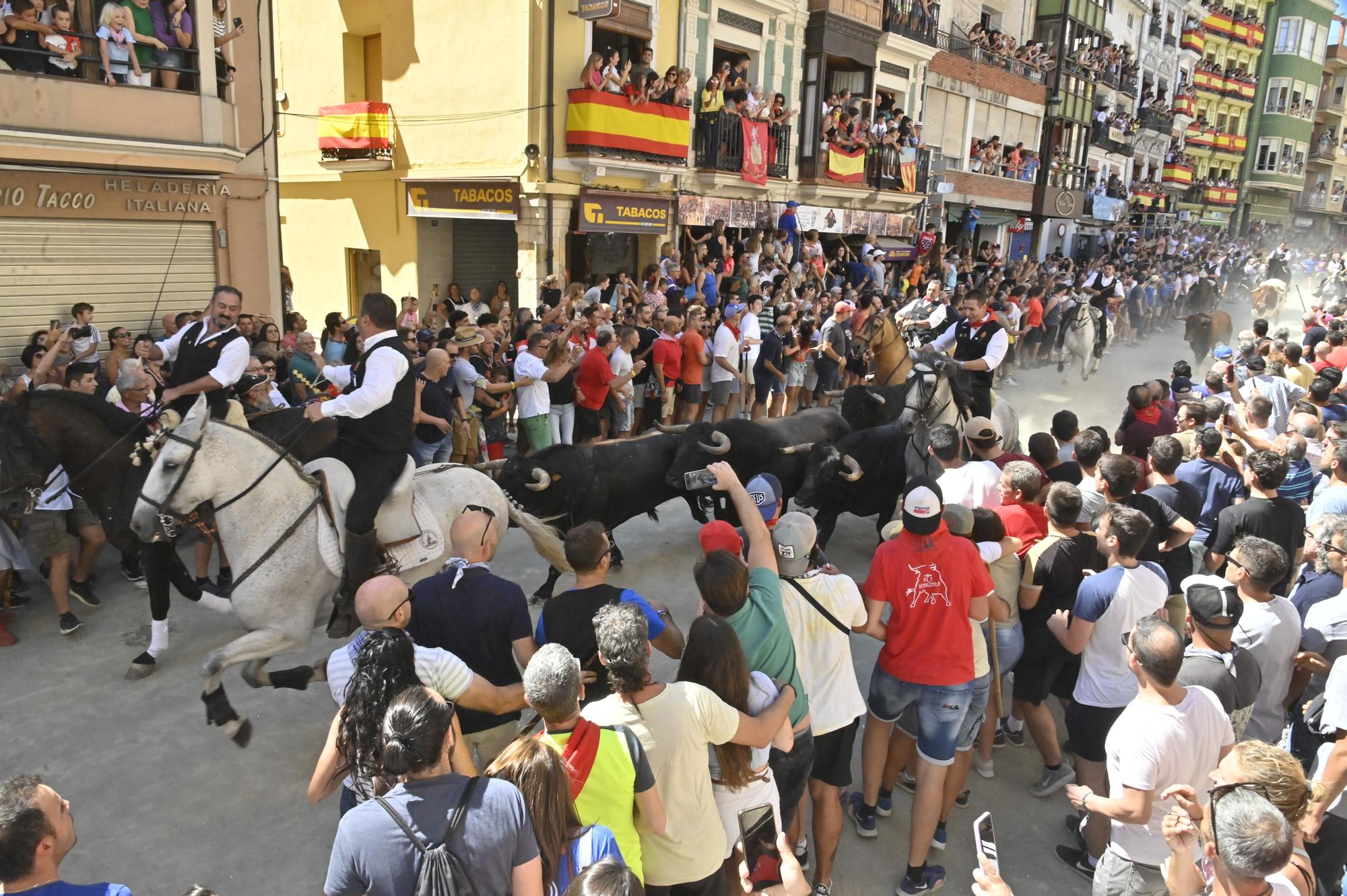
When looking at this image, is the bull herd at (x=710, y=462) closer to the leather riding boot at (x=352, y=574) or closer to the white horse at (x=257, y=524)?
the leather riding boot at (x=352, y=574)

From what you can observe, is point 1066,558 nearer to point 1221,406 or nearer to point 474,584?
point 474,584

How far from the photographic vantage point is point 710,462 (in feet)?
25.6

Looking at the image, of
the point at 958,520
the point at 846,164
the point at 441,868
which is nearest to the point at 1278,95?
the point at 846,164

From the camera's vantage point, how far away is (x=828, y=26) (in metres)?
20.7

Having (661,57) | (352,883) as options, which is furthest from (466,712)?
(661,57)

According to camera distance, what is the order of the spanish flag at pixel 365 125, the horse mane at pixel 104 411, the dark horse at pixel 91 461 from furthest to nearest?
the spanish flag at pixel 365 125, the horse mane at pixel 104 411, the dark horse at pixel 91 461

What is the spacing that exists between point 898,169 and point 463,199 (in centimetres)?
1256

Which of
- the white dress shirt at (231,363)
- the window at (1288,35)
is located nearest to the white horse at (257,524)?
the white dress shirt at (231,363)

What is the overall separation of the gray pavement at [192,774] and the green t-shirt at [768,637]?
1548 millimetres

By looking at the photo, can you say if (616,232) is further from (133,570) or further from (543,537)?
(543,537)

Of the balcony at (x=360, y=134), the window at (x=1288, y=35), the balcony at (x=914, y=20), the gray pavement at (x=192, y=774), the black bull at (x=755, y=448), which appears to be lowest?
the gray pavement at (x=192, y=774)

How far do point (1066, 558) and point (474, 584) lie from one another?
10.5 feet

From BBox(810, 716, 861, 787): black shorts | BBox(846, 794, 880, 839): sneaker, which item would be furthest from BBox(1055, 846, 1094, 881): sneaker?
BBox(810, 716, 861, 787): black shorts

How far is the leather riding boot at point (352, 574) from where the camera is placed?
5379mm
